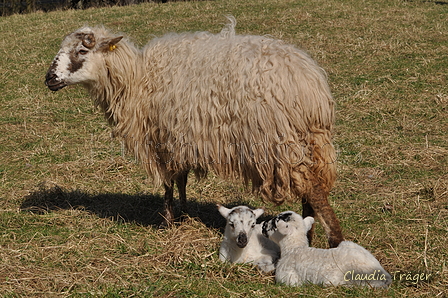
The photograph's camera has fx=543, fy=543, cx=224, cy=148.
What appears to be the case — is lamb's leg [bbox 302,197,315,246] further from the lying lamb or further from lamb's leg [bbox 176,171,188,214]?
lamb's leg [bbox 176,171,188,214]

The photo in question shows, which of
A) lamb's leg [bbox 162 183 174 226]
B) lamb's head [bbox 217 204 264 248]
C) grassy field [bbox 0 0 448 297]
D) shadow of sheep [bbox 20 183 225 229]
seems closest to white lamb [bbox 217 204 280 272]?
lamb's head [bbox 217 204 264 248]

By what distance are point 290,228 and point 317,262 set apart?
0.42 m

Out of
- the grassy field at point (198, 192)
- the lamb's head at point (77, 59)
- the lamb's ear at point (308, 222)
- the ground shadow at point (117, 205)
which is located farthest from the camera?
the ground shadow at point (117, 205)

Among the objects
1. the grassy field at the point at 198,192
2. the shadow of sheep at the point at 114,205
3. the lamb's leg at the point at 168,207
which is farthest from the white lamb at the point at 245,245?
the lamb's leg at the point at 168,207

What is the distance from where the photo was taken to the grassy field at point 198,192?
427 cm

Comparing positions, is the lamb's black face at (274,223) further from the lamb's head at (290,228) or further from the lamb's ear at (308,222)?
the lamb's ear at (308,222)

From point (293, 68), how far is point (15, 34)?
1301 cm

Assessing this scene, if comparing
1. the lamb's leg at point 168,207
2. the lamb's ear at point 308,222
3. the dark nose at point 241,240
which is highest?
the lamb's ear at point 308,222

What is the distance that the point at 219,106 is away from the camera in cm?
464

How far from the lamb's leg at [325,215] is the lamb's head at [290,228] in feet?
0.35

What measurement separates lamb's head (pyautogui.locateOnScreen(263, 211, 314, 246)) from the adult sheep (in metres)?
0.17

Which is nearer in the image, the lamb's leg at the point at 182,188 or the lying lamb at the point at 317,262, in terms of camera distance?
the lying lamb at the point at 317,262

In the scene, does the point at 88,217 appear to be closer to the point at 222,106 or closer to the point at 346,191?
the point at 222,106

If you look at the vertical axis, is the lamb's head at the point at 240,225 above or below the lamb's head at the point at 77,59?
below
